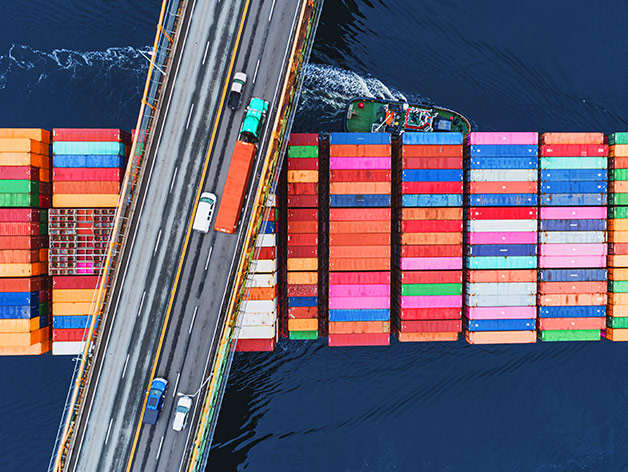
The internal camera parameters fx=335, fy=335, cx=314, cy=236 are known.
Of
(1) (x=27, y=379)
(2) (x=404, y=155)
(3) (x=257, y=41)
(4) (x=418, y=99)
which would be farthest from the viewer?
(4) (x=418, y=99)

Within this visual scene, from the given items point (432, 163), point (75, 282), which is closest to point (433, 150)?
point (432, 163)

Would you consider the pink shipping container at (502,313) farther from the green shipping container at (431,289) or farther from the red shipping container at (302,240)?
the red shipping container at (302,240)

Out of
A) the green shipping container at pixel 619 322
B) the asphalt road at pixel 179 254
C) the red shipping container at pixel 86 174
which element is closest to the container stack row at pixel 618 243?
the green shipping container at pixel 619 322

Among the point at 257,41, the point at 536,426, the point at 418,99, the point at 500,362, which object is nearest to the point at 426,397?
the point at 500,362

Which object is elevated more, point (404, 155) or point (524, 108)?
point (524, 108)

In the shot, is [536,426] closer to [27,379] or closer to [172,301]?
[172,301]

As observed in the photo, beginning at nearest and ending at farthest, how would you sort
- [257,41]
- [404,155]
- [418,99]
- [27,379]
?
[257,41] < [404,155] < [27,379] < [418,99]

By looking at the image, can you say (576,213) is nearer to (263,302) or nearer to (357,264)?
(357,264)

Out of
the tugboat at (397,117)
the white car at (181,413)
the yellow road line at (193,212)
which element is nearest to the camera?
the white car at (181,413)
